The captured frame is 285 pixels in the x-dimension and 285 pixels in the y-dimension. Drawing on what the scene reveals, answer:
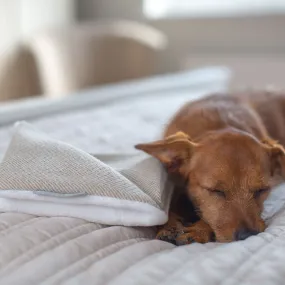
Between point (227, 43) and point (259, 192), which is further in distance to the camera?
point (227, 43)

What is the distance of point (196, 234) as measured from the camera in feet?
3.49

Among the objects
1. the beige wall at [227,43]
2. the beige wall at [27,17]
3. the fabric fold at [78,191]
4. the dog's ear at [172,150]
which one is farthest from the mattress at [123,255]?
the beige wall at [27,17]

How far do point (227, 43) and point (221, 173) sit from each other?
2.81m

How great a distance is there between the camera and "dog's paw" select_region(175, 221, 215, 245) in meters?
1.03

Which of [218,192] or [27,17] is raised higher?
[27,17]

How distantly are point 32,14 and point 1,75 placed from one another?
556mm

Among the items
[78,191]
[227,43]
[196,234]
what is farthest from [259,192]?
[227,43]

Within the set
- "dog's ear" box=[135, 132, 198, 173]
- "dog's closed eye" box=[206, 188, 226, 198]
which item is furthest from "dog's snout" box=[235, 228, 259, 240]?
"dog's ear" box=[135, 132, 198, 173]

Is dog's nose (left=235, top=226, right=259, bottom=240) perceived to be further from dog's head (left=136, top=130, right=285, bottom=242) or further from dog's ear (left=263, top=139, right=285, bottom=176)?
dog's ear (left=263, top=139, right=285, bottom=176)

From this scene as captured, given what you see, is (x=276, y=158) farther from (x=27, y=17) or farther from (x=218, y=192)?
(x=27, y=17)

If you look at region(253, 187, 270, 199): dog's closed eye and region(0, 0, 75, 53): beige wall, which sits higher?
region(0, 0, 75, 53): beige wall

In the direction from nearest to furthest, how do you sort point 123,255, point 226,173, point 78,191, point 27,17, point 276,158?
point 123,255, point 78,191, point 226,173, point 276,158, point 27,17

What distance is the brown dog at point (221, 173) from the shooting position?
108 cm

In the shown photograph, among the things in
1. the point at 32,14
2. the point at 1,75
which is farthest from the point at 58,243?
the point at 32,14
